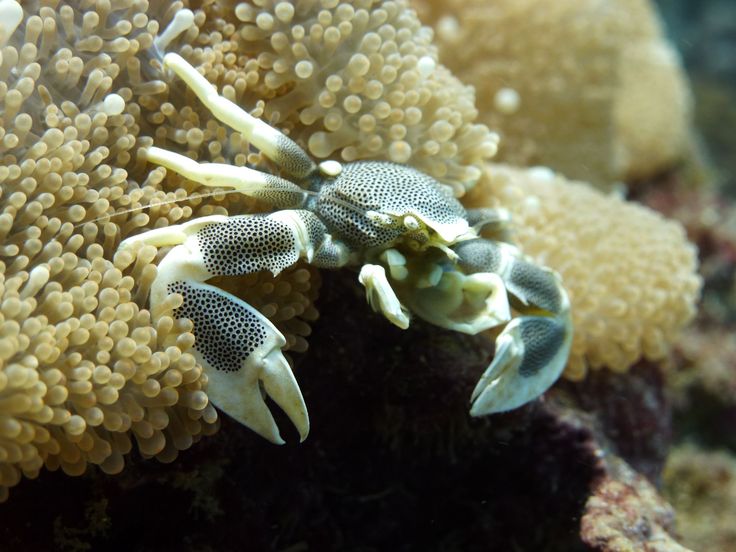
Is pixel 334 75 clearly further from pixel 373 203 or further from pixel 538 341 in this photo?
pixel 538 341

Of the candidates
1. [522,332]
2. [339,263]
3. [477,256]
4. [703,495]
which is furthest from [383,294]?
[703,495]

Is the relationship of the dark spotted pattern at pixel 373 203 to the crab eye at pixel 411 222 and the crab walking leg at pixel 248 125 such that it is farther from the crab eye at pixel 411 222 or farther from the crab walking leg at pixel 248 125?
the crab walking leg at pixel 248 125

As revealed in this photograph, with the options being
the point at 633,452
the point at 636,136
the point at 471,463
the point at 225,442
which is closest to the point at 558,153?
the point at 636,136

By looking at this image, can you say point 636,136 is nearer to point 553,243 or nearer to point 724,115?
point 553,243

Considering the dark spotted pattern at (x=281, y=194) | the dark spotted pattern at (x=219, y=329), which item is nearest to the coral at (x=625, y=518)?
the dark spotted pattern at (x=219, y=329)

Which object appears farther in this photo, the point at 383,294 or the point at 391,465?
the point at 391,465

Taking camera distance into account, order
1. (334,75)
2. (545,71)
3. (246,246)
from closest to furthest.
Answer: (246,246), (334,75), (545,71)
